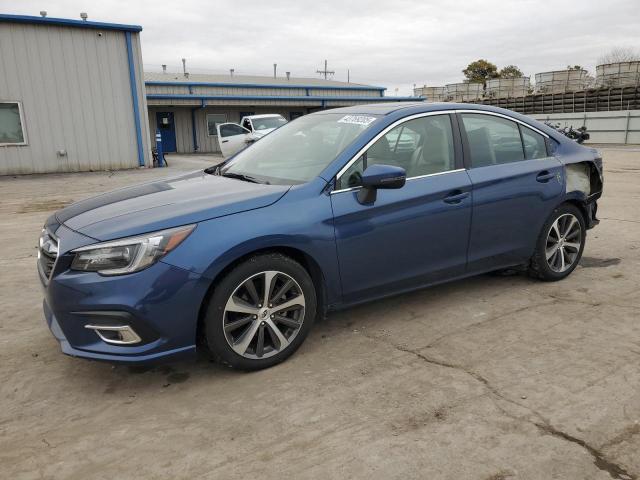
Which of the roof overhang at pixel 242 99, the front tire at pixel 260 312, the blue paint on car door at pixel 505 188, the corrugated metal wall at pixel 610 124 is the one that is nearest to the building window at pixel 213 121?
the roof overhang at pixel 242 99

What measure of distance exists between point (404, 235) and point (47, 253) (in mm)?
2267

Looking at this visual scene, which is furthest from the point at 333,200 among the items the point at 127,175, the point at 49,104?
the point at 49,104

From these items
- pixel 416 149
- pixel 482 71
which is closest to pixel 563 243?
pixel 416 149

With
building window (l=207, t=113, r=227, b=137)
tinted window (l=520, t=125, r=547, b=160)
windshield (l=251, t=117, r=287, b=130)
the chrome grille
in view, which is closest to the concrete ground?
the chrome grille

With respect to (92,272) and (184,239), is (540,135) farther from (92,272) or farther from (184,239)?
(92,272)

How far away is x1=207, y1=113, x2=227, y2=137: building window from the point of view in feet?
99.9

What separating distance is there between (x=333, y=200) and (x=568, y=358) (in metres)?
1.78

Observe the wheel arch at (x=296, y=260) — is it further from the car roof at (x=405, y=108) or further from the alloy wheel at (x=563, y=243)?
the alloy wheel at (x=563, y=243)

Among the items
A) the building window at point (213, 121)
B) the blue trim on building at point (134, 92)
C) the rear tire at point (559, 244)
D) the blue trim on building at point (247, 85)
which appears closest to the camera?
the rear tire at point (559, 244)

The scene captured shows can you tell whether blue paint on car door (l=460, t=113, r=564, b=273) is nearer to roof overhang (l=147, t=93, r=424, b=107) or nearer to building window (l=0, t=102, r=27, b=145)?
building window (l=0, t=102, r=27, b=145)

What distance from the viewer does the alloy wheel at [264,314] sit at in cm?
305

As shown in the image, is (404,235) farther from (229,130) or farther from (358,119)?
(229,130)

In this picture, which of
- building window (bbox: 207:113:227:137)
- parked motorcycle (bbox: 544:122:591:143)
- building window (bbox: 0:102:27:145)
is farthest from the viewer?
building window (bbox: 207:113:227:137)

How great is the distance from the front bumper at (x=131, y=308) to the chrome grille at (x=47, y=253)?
153 mm
